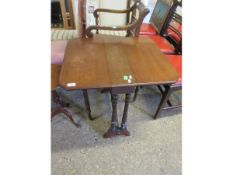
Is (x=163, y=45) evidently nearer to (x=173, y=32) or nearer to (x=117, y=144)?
(x=173, y=32)

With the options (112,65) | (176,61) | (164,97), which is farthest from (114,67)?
(176,61)

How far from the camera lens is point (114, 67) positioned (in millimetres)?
1344

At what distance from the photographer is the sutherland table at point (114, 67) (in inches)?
47.7

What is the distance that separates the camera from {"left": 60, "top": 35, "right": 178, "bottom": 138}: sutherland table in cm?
121

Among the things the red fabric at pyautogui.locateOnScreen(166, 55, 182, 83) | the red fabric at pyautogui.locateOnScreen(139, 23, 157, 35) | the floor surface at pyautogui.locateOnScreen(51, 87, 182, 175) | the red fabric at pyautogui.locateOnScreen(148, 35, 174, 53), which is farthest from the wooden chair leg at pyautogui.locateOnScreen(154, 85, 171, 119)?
the red fabric at pyautogui.locateOnScreen(139, 23, 157, 35)

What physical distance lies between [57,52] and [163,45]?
42.1 inches

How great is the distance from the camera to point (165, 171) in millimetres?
1446

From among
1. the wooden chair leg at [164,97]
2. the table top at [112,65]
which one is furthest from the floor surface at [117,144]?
the table top at [112,65]

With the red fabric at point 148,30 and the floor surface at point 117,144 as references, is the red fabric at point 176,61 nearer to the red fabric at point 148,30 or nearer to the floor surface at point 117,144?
the floor surface at point 117,144

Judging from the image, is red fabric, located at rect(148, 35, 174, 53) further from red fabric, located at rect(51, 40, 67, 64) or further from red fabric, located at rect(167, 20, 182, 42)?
red fabric, located at rect(51, 40, 67, 64)

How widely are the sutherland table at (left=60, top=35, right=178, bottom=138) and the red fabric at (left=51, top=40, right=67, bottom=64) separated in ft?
0.59
